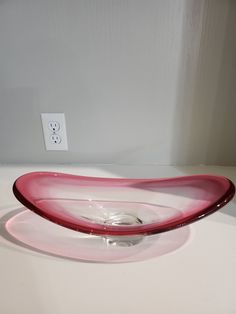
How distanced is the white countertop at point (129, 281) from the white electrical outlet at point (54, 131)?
283 millimetres

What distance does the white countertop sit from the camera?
43 cm

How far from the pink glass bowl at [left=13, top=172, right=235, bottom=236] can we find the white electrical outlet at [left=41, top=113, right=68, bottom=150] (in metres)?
A: 0.16

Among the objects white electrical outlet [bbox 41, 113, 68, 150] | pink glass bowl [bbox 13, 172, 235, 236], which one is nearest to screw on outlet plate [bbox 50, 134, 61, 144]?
white electrical outlet [bbox 41, 113, 68, 150]

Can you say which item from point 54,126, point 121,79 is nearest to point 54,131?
point 54,126

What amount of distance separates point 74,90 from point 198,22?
33 centimetres

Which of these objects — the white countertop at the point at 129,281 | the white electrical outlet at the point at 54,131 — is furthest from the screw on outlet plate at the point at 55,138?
the white countertop at the point at 129,281

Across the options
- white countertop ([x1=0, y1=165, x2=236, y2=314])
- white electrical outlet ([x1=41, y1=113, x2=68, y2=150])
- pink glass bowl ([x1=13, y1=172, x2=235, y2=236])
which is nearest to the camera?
white countertop ([x1=0, y1=165, x2=236, y2=314])

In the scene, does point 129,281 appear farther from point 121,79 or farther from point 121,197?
point 121,79

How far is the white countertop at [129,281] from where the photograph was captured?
426 mm

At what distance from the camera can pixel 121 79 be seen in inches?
28.7

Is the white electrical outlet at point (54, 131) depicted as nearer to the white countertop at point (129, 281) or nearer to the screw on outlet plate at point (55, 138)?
Answer: the screw on outlet plate at point (55, 138)

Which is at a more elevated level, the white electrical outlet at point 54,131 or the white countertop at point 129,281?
the white electrical outlet at point 54,131

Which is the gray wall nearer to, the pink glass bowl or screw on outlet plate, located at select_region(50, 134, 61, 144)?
screw on outlet plate, located at select_region(50, 134, 61, 144)

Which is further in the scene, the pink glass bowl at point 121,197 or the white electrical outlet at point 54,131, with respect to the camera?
the white electrical outlet at point 54,131
